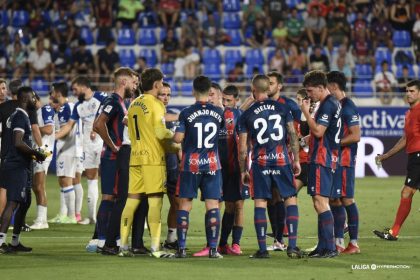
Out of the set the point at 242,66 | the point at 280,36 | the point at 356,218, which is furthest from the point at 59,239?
the point at 280,36

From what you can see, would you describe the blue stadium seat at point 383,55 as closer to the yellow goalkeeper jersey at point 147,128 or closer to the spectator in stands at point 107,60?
the spectator in stands at point 107,60

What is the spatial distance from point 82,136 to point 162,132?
217 inches

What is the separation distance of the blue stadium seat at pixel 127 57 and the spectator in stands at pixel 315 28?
17.7ft

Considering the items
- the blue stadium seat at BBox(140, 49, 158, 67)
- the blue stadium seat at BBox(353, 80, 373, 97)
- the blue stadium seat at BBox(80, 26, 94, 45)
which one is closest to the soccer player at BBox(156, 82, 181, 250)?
the blue stadium seat at BBox(353, 80, 373, 97)

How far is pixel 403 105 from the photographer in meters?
28.4

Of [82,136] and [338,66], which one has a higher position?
[338,66]

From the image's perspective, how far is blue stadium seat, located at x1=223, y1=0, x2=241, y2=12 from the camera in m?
32.0

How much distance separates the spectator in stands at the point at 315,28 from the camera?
30591 millimetres

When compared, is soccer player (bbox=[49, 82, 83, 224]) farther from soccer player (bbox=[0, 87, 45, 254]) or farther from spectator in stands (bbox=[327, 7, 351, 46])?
spectator in stands (bbox=[327, 7, 351, 46])

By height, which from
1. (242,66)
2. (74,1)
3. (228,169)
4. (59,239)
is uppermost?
(74,1)

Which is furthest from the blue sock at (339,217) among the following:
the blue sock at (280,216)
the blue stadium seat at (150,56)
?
the blue stadium seat at (150,56)

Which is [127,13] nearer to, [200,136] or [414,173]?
[414,173]

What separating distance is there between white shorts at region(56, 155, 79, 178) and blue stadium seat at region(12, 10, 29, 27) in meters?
15.0

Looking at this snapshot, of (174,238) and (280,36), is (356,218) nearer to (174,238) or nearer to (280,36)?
(174,238)
